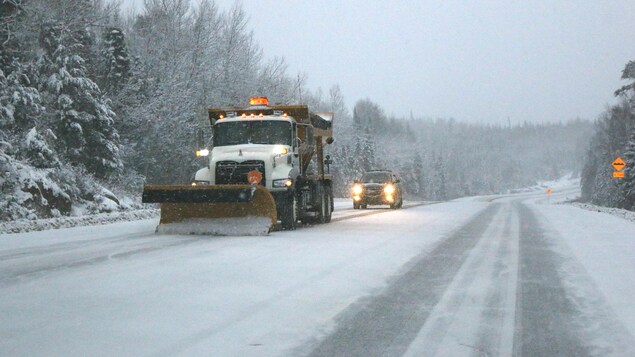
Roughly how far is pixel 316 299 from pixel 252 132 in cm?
924

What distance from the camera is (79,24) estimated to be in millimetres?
28828

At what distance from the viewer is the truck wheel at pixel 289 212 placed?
1358 cm

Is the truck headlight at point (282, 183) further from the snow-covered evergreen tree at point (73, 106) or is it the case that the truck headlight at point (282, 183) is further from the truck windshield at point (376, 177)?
the snow-covered evergreen tree at point (73, 106)

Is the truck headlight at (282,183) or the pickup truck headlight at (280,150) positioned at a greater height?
the pickup truck headlight at (280,150)

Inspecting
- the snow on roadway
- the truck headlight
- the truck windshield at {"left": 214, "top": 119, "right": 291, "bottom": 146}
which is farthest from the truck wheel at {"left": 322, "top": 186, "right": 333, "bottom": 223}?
the snow on roadway

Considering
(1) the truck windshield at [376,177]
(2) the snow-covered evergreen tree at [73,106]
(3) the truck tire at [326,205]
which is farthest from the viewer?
(1) the truck windshield at [376,177]

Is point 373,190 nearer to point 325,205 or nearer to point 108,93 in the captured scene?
point 325,205

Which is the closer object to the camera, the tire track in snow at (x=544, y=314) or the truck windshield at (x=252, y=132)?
the tire track in snow at (x=544, y=314)

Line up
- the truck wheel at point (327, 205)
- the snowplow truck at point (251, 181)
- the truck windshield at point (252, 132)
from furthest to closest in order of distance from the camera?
the truck wheel at point (327, 205)
the truck windshield at point (252, 132)
the snowplow truck at point (251, 181)

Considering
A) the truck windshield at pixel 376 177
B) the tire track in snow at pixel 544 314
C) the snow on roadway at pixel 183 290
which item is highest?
the truck windshield at pixel 376 177

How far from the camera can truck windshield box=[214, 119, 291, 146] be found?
47.5 ft

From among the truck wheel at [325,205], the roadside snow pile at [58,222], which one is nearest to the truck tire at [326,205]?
the truck wheel at [325,205]

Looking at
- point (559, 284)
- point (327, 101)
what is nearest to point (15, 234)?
point (559, 284)

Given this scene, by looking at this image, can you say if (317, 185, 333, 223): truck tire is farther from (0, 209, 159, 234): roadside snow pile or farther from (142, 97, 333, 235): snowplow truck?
(0, 209, 159, 234): roadside snow pile
